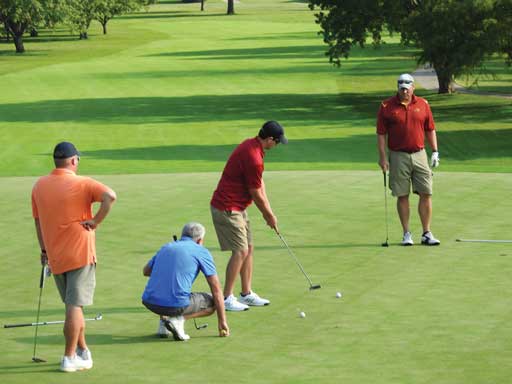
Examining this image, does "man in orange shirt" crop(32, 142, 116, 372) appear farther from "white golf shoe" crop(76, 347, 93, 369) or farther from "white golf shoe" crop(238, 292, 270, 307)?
"white golf shoe" crop(238, 292, 270, 307)

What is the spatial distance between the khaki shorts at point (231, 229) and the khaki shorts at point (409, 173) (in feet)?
14.3

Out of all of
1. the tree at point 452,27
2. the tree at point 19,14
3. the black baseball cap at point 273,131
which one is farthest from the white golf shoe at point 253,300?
the tree at point 19,14

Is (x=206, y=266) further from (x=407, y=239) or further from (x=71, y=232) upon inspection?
(x=407, y=239)

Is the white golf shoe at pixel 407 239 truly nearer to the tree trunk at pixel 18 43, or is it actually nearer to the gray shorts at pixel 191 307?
the gray shorts at pixel 191 307

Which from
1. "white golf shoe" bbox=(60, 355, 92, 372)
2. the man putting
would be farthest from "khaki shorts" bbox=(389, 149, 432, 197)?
"white golf shoe" bbox=(60, 355, 92, 372)

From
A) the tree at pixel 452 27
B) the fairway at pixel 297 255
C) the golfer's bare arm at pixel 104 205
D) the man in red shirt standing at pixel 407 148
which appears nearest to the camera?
the golfer's bare arm at pixel 104 205

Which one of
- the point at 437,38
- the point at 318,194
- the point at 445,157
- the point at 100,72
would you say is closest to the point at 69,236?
the point at 318,194

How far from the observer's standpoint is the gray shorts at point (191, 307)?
459 inches

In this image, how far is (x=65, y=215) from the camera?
1064 cm

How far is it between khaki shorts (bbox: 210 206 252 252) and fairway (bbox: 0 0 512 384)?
0.74m

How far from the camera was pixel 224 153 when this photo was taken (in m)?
33.8

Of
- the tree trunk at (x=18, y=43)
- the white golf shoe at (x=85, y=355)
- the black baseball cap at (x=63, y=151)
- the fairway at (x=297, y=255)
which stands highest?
the black baseball cap at (x=63, y=151)

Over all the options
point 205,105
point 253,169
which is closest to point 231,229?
point 253,169

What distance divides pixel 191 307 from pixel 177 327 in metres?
0.36
